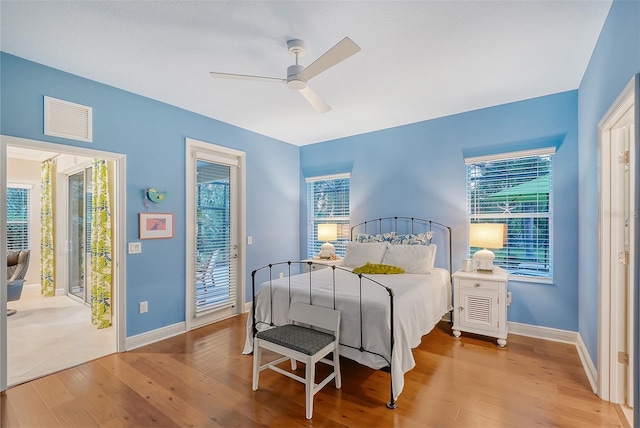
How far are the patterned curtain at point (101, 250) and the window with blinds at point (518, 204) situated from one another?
465 cm

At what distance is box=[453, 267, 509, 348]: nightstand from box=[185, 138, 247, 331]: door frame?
2927mm

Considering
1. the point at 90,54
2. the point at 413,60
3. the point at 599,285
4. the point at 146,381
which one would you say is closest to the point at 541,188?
the point at 599,285

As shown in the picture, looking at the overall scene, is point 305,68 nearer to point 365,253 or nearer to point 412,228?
point 365,253

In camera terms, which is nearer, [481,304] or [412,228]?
[481,304]

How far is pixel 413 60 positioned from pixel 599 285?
2351 millimetres

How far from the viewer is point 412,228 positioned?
432 cm

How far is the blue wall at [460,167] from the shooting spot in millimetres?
3283

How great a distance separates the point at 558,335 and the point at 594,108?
2405 millimetres

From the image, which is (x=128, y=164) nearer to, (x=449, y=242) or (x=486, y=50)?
(x=486, y=50)

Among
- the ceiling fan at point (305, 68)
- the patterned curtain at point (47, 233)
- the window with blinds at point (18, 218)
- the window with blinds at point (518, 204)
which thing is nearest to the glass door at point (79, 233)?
the patterned curtain at point (47, 233)

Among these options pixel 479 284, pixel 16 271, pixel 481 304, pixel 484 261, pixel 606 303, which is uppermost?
pixel 484 261

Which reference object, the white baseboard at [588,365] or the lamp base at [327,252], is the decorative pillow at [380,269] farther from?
the white baseboard at [588,365]

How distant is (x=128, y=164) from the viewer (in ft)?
10.6

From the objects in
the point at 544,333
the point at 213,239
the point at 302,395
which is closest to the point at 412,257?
the point at 544,333
